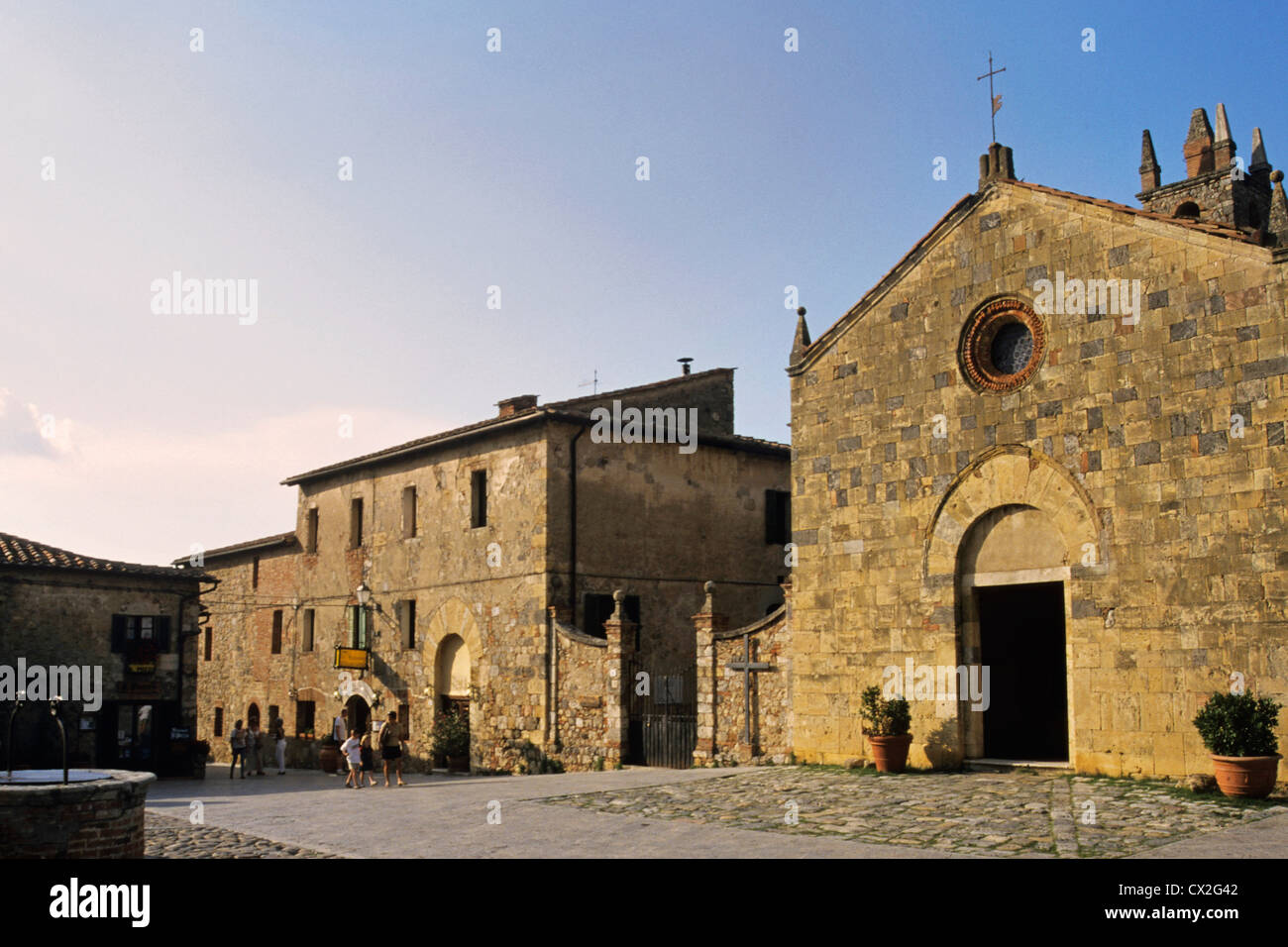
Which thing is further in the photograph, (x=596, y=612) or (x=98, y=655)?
(x=98, y=655)

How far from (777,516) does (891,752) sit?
464 inches

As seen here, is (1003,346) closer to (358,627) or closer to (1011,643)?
(1011,643)

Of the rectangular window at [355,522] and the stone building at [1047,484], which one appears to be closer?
the stone building at [1047,484]

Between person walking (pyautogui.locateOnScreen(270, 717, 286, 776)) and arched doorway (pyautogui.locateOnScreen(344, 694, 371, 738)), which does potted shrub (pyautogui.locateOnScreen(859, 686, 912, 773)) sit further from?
person walking (pyautogui.locateOnScreen(270, 717, 286, 776))

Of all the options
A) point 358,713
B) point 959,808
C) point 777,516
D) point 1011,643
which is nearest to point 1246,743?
point 959,808

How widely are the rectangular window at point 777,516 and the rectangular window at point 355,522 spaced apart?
11.3 meters

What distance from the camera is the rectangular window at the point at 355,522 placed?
1209 inches

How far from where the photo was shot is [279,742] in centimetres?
2956

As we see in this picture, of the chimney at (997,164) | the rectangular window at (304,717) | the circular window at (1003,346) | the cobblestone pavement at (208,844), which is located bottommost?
the rectangular window at (304,717)

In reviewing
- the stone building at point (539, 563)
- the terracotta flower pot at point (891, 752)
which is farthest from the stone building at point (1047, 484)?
the stone building at point (539, 563)

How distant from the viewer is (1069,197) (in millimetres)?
16016

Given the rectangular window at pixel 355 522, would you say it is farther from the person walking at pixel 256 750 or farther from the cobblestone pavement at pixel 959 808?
the cobblestone pavement at pixel 959 808
